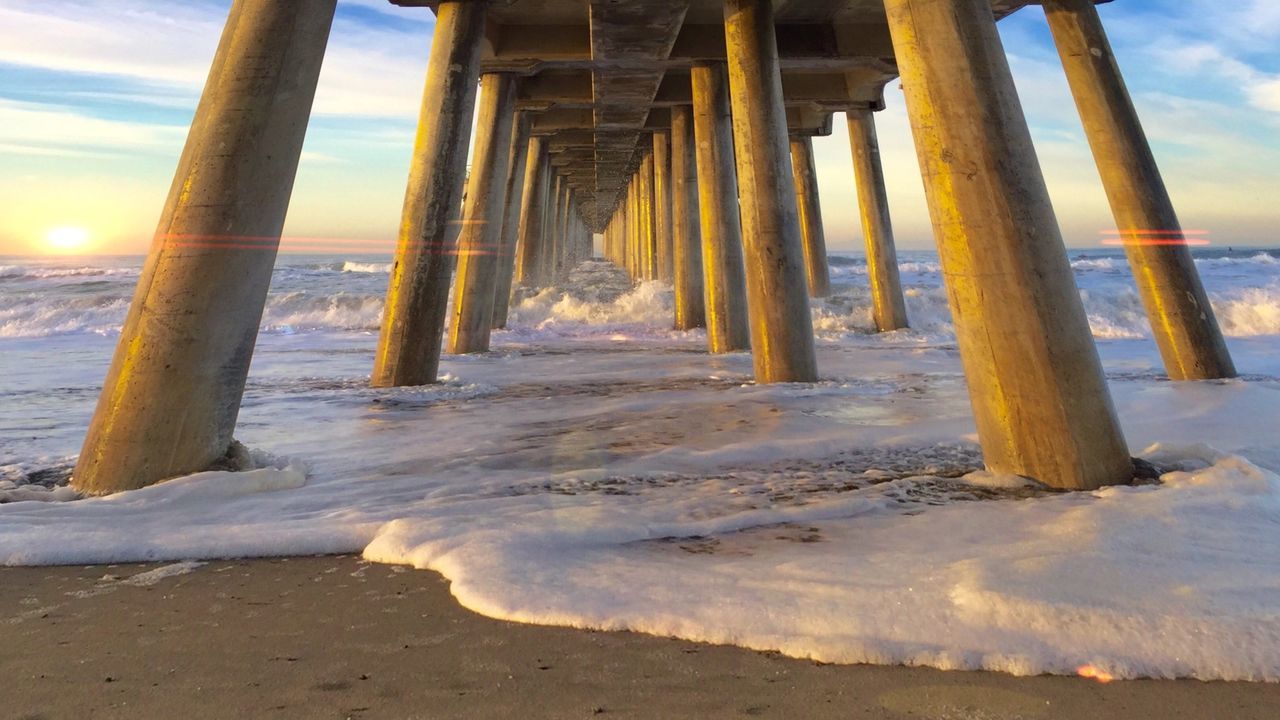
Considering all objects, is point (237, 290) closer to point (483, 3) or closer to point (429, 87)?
point (429, 87)

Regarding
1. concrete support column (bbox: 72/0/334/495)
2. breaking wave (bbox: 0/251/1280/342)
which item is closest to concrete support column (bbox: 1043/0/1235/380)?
breaking wave (bbox: 0/251/1280/342)

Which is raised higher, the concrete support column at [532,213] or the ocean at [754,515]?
the concrete support column at [532,213]

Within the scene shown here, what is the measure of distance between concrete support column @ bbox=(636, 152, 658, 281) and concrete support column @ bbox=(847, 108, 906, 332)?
1080 centimetres

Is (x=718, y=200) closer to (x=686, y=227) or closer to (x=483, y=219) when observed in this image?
(x=483, y=219)

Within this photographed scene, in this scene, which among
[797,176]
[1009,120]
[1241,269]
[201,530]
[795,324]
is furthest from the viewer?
[1241,269]

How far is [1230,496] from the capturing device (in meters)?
3.13

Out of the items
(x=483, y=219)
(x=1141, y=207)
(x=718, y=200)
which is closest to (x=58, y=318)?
(x=483, y=219)

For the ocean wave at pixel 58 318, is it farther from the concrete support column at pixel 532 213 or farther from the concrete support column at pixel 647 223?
the concrete support column at pixel 647 223

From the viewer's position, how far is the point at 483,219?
10617 mm

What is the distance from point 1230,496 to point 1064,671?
204 centimetres

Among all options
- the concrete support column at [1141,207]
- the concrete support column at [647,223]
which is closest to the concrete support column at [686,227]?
the concrete support column at [1141,207]

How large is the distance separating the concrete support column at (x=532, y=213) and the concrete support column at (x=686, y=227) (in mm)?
8774

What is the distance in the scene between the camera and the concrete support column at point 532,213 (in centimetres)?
2270

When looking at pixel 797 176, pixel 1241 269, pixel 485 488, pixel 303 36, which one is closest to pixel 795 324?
pixel 485 488
